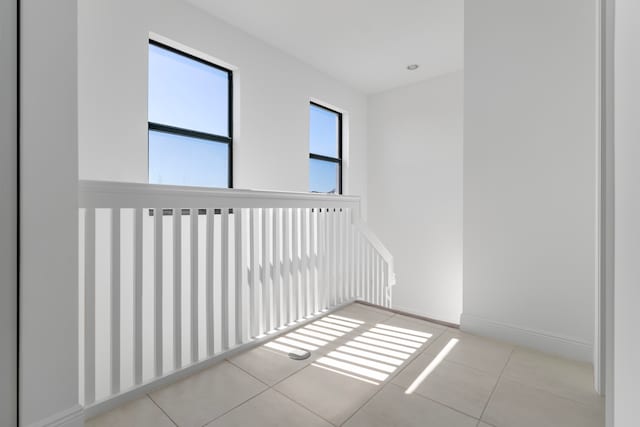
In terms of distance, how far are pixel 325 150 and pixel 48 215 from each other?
3.78 metres

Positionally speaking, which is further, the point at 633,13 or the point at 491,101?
the point at 491,101

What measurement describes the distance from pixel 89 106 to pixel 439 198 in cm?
409

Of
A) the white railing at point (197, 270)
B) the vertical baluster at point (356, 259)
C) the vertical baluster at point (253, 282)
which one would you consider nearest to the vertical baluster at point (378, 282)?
the white railing at point (197, 270)

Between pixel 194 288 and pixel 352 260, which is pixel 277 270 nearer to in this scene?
pixel 194 288

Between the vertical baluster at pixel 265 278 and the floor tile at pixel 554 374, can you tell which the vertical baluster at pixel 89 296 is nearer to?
the vertical baluster at pixel 265 278

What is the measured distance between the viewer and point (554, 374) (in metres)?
1.63

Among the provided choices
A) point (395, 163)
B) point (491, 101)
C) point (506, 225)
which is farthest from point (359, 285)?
point (395, 163)

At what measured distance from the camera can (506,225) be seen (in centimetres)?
202

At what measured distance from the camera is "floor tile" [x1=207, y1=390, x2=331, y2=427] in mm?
1261

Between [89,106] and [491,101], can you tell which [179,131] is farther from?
[491,101]

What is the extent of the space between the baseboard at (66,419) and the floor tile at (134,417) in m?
0.17

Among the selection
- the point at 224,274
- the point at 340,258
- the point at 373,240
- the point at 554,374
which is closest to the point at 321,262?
the point at 340,258

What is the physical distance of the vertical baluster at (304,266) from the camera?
229 centimetres

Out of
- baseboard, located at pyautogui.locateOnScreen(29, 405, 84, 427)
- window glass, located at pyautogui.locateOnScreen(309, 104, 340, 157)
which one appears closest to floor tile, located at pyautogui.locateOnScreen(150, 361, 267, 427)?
baseboard, located at pyautogui.locateOnScreen(29, 405, 84, 427)
